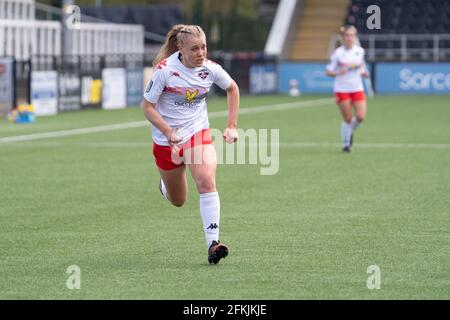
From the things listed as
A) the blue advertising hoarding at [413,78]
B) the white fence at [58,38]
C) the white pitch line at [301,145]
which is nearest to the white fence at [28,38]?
the white fence at [58,38]

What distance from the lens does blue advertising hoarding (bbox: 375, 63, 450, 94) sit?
4538cm

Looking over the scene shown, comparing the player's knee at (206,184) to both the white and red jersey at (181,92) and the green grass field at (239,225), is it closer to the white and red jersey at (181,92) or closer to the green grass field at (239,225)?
the white and red jersey at (181,92)

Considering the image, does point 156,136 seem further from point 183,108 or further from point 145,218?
point 145,218

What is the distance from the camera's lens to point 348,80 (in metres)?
21.9

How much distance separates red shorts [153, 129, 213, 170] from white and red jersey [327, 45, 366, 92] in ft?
38.4

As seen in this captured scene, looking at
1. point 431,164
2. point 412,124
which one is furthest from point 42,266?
point 412,124

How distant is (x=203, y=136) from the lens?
Answer: 33.8 ft

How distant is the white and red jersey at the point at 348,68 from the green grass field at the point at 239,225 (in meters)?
1.19

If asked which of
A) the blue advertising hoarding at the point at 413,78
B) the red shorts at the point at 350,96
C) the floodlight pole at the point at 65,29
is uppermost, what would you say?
the floodlight pole at the point at 65,29

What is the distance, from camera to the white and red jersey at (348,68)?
21.9m

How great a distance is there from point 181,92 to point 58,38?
35.0 meters

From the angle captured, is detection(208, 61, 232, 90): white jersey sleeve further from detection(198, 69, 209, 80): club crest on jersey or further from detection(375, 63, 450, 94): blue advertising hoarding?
detection(375, 63, 450, 94): blue advertising hoarding

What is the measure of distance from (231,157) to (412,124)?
860cm

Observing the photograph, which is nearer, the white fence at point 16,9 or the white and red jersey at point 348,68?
the white and red jersey at point 348,68
